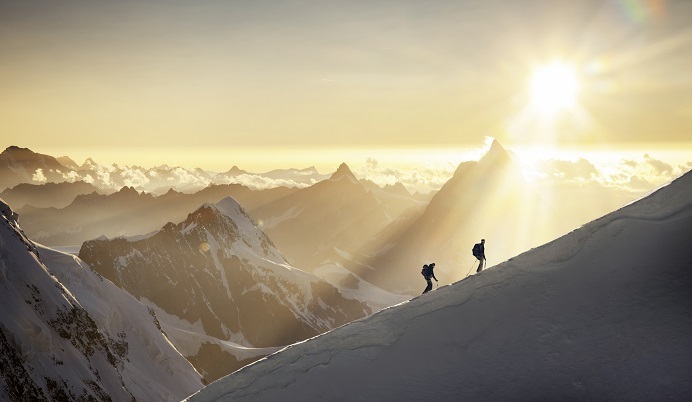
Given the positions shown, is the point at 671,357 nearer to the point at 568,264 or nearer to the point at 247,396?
the point at 568,264

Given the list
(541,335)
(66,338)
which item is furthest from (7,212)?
(541,335)

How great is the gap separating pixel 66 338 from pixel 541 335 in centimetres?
7789

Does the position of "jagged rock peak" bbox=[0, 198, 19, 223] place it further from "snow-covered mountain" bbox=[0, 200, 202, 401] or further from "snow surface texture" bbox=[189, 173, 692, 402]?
"snow surface texture" bbox=[189, 173, 692, 402]

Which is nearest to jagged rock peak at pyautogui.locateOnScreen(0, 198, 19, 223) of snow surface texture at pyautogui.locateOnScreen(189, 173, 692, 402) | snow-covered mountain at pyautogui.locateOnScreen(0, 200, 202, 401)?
snow-covered mountain at pyautogui.locateOnScreen(0, 200, 202, 401)

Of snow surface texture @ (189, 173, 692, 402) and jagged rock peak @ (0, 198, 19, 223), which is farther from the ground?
jagged rock peak @ (0, 198, 19, 223)

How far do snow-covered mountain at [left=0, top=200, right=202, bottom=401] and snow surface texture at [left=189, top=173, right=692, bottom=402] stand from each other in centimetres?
5636

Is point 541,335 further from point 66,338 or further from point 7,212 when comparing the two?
point 7,212

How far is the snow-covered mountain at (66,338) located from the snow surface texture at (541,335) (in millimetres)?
56365

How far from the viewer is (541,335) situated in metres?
12.3

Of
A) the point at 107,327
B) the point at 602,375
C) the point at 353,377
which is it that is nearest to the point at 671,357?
the point at 602,375

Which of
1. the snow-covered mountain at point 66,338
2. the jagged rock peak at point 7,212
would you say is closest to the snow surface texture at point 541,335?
the snow-covered mountain at point 66,338

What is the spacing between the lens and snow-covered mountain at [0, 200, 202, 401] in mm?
61344

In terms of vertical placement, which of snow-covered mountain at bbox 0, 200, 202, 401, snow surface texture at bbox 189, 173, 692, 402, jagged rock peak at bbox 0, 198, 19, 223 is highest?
jagged rock peak at bbox 0, 198, 19, 223

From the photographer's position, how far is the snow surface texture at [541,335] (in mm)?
11164
